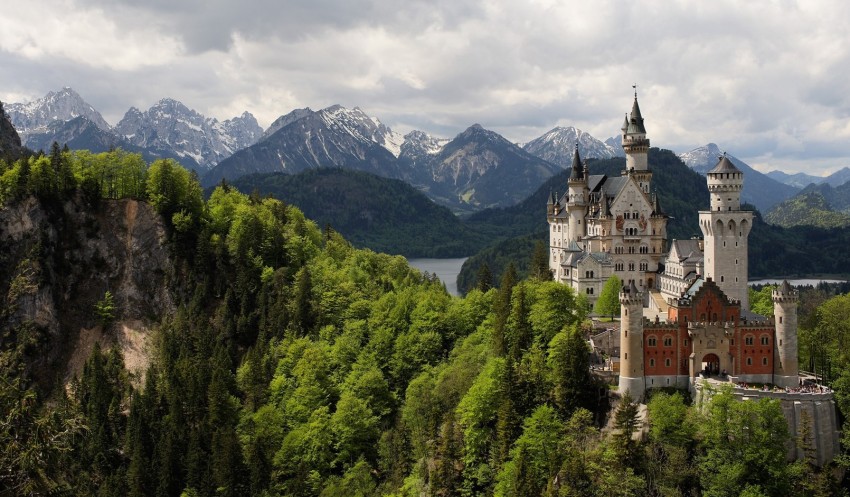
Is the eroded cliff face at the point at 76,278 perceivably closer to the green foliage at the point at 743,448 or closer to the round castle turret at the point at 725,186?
the green foliage at the point at 743,448

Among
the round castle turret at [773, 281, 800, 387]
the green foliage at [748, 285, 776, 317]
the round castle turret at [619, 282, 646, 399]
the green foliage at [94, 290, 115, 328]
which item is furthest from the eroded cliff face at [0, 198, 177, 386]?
the round castle turret at [773, 281, 800, 387]

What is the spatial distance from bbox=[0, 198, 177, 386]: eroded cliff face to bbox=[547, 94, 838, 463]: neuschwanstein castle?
60.9 m

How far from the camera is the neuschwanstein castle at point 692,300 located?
6316 centimetres

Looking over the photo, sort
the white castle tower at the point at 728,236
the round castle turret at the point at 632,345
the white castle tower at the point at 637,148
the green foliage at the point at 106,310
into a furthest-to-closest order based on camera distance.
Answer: the green foliage at the point at 106,310
the white castle tower at the point at 637,148
the white castle tower at the point at 728,236
the round castle turret at the point at 632,345

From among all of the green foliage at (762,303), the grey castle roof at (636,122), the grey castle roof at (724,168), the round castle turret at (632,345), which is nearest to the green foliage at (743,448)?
the round castle turret at (632,345)

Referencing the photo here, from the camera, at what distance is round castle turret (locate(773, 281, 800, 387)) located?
63.8m

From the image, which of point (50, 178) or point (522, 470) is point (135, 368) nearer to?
point (50, 178)

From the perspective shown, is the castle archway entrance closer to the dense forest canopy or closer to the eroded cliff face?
the dense forest canopy

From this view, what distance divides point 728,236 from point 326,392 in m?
47.4

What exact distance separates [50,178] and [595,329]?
83.0 metres

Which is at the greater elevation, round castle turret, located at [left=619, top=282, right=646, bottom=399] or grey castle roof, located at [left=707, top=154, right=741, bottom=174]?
grey castle roof, located at [left=707, top=154, right=741, bottom=174]

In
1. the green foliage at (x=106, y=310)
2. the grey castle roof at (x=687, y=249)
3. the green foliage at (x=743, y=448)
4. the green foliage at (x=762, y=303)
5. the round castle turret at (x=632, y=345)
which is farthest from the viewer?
the green foliage at (x=106, y=310)

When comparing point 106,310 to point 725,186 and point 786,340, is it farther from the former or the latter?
point 786,340

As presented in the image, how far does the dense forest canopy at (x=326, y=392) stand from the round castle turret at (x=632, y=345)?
2.67 metres
